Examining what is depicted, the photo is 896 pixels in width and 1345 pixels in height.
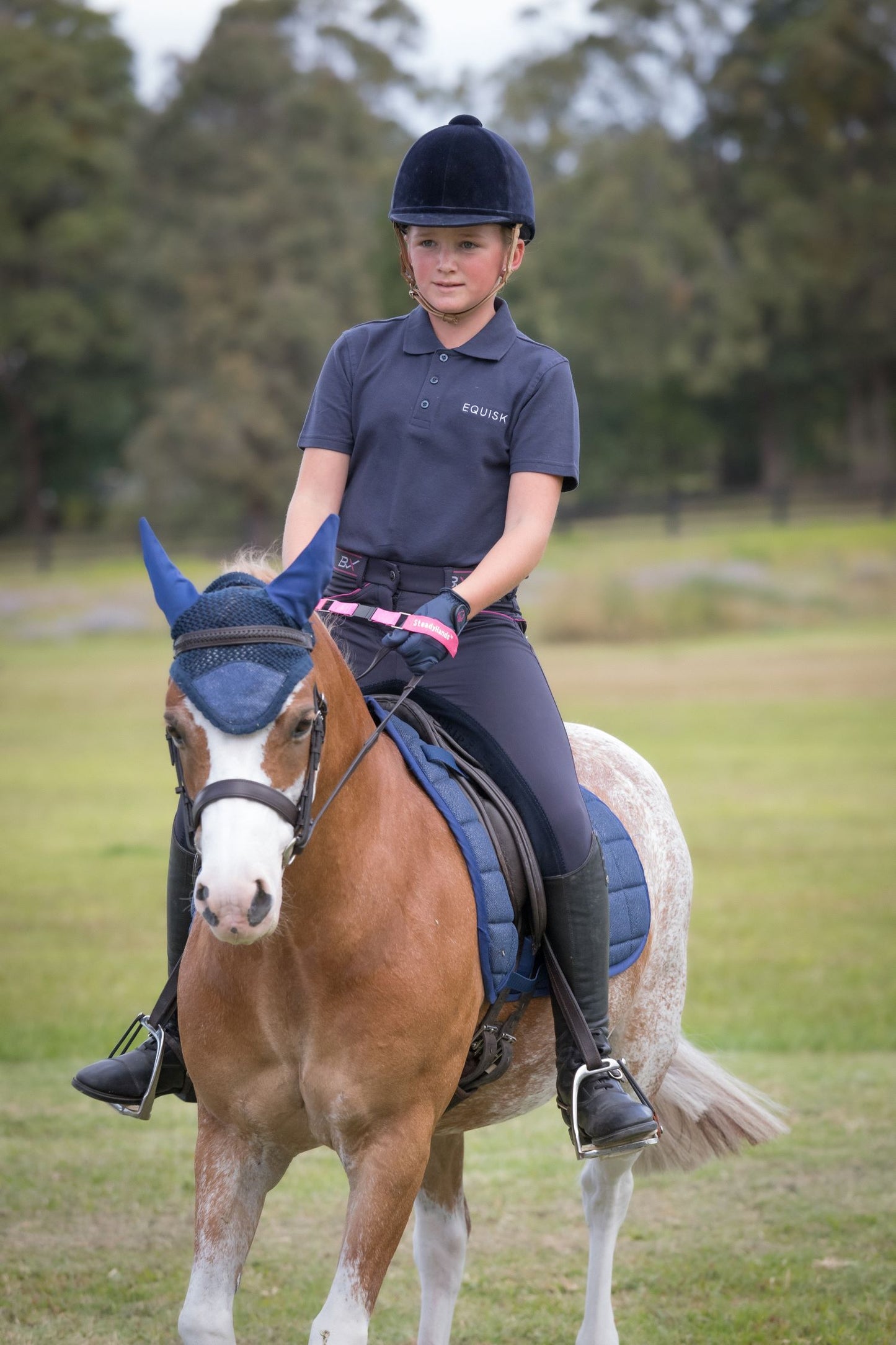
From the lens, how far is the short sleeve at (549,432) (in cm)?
380

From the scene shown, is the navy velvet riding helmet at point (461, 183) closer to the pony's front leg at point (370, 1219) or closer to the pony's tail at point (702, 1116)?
the pony's front leg at point (370, 1219)

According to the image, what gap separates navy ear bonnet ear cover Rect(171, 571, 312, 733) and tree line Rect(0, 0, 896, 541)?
4196cm

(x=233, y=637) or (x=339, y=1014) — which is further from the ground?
(x=233, y=637)

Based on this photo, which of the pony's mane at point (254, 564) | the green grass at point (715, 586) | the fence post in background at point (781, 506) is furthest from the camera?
the fence post in background at point (781, 506)

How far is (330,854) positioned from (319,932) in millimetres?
184

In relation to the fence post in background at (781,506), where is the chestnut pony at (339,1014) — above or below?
below

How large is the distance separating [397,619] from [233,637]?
0.81 metres

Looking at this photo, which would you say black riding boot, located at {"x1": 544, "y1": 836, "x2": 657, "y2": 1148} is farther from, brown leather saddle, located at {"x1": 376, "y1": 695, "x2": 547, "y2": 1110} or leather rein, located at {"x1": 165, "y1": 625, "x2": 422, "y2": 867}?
leather rein, located at {"x1": 165, "y1": 625, "x2": 422, "y2": 867}

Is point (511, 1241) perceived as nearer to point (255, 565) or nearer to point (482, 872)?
point (482, 872)

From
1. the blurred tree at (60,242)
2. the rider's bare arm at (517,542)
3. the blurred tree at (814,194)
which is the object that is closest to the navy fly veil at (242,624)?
the rider's bare arm at (517,542)

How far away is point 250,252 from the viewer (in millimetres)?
46531

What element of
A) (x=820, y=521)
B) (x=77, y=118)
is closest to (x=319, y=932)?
(x=820, y=521)

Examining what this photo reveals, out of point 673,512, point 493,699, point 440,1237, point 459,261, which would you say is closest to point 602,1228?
point 440,1237

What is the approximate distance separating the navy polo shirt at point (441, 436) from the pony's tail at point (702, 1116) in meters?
2.25
